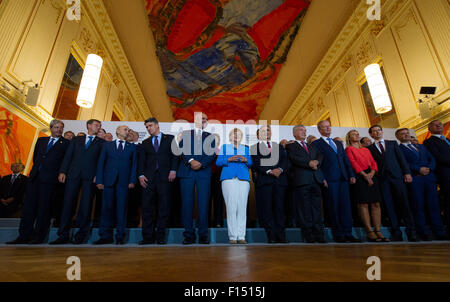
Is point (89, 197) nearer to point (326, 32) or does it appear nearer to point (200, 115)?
point (200, 115)

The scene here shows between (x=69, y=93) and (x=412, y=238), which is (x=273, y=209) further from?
(x=69, y=93)

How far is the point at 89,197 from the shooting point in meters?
3.10

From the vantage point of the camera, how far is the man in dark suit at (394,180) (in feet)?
10.3

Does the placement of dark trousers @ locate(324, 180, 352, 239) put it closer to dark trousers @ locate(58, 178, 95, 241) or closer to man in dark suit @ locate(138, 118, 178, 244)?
man in dark suit @ locate(138, 118, 178, 244)

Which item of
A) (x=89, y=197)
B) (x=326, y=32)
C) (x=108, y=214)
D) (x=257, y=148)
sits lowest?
(x=108, y=214)

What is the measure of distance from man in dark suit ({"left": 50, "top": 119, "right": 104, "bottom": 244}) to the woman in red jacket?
350 cm

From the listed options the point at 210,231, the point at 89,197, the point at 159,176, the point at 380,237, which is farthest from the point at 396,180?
the point at 89,197

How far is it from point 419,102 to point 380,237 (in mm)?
4239

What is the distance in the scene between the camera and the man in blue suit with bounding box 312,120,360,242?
3.11 meters

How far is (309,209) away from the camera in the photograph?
3.02 m

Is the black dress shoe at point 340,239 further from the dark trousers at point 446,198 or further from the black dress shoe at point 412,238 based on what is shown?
the dark trousers at point 446,198

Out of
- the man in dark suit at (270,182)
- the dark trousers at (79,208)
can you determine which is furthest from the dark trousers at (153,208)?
the man in dark suit at (270,182)

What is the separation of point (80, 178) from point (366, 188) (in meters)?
3.78

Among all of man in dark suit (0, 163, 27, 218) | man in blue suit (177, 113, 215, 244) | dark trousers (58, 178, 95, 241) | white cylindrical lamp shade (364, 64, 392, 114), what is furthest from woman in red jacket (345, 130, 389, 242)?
man in dark suit (0, 163, 27, 218)
